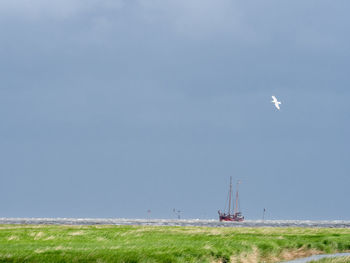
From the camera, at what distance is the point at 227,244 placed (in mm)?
46188

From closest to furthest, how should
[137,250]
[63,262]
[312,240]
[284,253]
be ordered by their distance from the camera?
[63,262]
[137,250]
[284,253]
[312,240]

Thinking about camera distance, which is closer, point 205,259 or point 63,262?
point 63,262

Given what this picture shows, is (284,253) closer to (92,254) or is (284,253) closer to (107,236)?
(107,236)

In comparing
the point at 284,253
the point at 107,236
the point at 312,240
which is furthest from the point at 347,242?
the point at 107,236

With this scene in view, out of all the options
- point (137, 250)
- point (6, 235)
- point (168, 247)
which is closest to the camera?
point (137, 250)

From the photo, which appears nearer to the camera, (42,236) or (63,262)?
(63,262)

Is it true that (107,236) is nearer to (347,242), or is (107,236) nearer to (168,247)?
(168,247)

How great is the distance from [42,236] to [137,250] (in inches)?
661

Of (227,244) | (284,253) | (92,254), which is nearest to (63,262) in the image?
(92,254)

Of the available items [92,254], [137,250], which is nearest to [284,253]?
[137,250]

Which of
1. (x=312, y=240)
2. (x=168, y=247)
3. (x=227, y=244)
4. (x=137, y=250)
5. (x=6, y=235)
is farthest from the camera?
(x=312, y=240)

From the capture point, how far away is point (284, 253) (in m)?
49.6

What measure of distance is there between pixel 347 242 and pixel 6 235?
109ft

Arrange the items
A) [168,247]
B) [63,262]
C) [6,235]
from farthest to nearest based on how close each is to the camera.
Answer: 1. [6,235]
2. [168,247]
3. [63,262]
